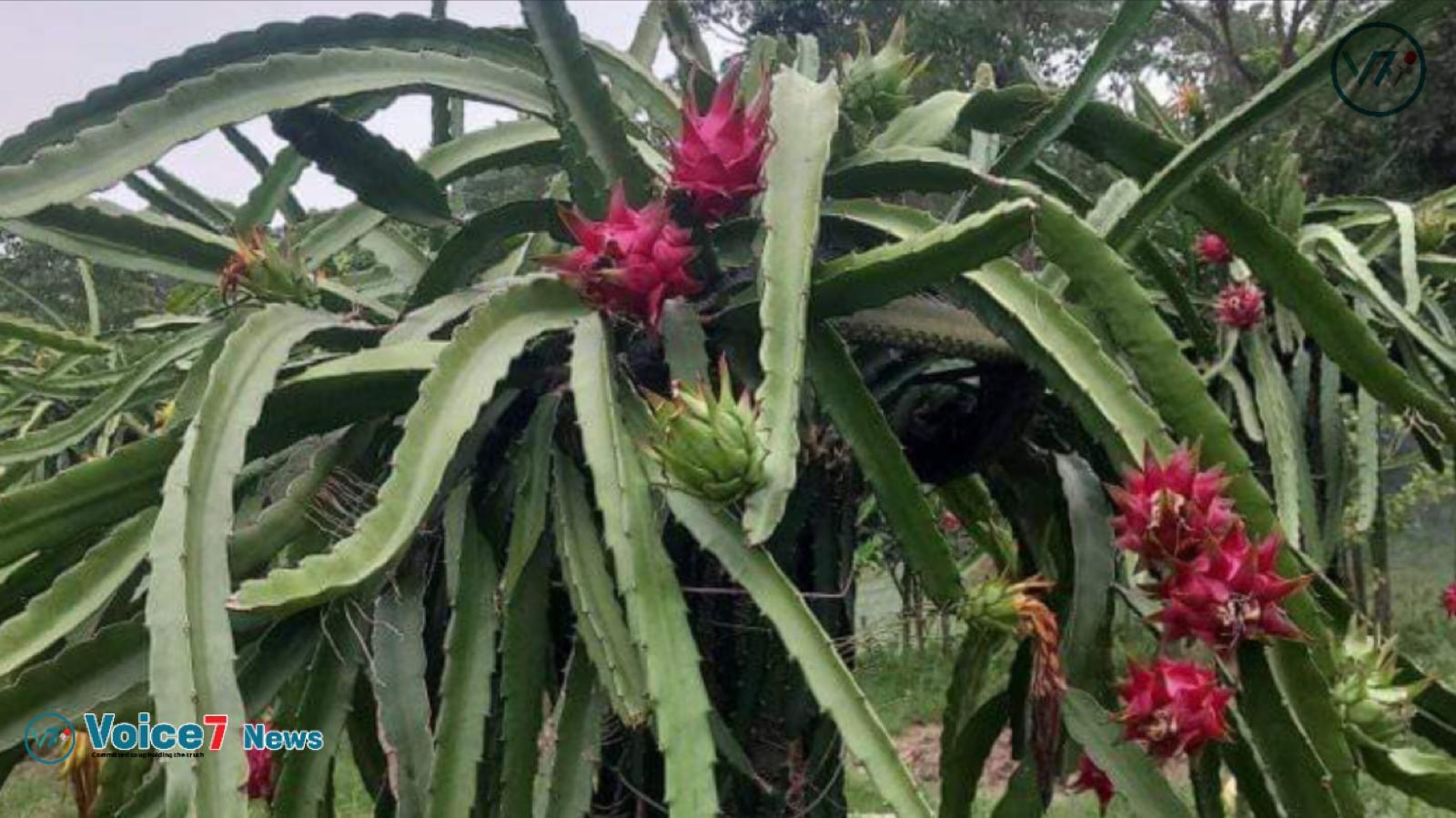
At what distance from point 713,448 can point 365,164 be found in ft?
1.88

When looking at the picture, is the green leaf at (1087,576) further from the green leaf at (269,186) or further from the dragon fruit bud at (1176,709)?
the green leaf at (269,186)

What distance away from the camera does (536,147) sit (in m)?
1.38

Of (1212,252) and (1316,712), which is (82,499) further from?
(1212,252)

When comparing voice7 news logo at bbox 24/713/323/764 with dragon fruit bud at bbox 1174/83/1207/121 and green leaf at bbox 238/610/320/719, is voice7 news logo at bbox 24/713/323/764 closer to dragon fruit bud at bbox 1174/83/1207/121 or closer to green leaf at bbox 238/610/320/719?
green leaf at bbox 238/610/320/719

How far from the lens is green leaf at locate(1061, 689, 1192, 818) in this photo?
1097 millimetres

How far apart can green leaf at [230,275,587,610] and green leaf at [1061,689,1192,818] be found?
22.2 inches

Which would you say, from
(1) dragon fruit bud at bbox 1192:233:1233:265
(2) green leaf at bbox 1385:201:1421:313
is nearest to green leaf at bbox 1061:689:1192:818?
(2) green leaf at bbox 1385:201:1421:313

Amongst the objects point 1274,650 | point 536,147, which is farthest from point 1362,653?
point 536,147

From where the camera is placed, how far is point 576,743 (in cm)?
102

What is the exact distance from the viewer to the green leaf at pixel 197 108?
107 centimetres

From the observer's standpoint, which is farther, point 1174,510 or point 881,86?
point 881,86

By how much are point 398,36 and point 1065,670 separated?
34.8 inches

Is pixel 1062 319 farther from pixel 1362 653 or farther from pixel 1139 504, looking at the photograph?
pixel 1362 653

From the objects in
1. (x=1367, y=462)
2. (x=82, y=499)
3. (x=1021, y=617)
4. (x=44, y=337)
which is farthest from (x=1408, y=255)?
(x=44, y=337)
